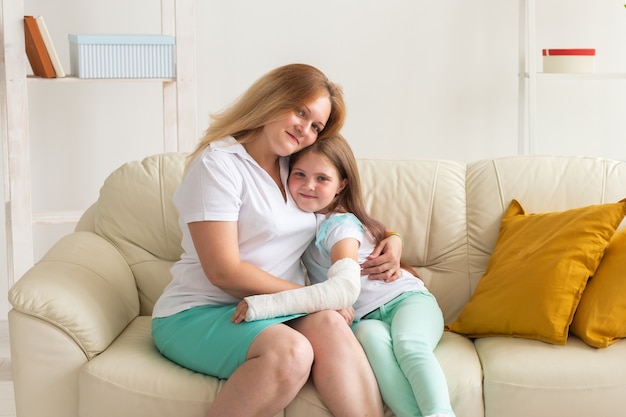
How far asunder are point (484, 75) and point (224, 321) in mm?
2135

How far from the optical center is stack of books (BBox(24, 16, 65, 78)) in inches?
125

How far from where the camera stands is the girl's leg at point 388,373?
6.57 ft

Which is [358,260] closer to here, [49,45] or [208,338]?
[208,338]

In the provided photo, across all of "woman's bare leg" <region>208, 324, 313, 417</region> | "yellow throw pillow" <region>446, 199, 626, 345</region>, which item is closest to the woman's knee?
"woman's bare leg" <region>208, 324, 313, 417</region>

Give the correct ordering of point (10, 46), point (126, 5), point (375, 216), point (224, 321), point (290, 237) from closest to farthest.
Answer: point (224, 321) < point (290, 237) < point (375, 216) < point (10, 46) < point (126, 5)

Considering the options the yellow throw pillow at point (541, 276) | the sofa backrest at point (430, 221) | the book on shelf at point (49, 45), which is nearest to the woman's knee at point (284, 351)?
the yellow throw pillow at point (541, 276)

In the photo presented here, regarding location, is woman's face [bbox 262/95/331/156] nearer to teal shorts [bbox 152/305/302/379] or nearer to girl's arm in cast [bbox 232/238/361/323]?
girl's arm in cast [bbox 232/238/361/323]

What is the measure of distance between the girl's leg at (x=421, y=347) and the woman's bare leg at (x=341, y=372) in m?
0.09

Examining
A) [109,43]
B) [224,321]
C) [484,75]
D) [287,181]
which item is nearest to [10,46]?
[109,43]

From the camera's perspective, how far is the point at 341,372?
2.00m

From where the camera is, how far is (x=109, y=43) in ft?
10.6

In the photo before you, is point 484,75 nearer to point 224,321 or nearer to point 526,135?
point 526,135

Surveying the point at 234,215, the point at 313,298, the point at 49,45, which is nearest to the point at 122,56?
the point at 49,45

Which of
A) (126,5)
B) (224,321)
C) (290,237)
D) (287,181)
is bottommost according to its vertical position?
(224,321)
